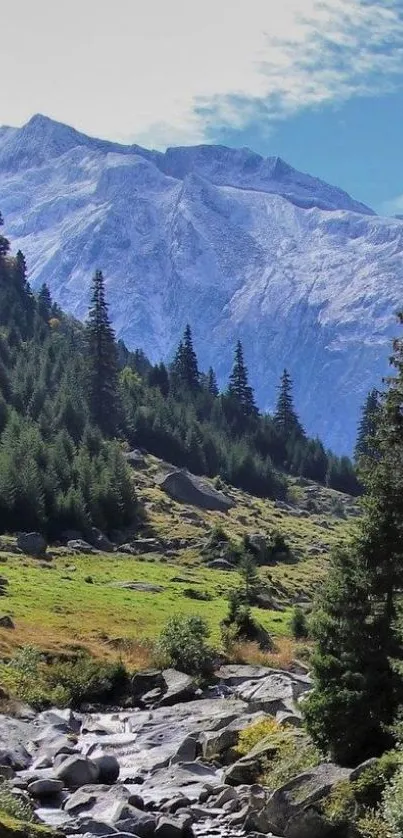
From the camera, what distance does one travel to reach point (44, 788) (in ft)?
90.1

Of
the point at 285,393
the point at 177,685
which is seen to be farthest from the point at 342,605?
the point at 285,393

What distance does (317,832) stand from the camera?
24031 mm

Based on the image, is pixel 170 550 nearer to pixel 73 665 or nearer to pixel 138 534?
pixel 138 534

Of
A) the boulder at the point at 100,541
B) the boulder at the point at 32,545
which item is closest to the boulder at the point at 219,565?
the boulder at the point at 100,541

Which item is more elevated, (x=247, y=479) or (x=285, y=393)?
(x=285, y=393)

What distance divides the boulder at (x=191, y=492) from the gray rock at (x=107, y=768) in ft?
323

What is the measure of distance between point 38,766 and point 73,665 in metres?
14.9

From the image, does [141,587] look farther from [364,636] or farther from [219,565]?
[364,636]

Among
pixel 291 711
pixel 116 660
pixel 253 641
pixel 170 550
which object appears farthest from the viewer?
pixel 170 550

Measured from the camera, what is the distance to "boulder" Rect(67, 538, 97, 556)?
94.8m

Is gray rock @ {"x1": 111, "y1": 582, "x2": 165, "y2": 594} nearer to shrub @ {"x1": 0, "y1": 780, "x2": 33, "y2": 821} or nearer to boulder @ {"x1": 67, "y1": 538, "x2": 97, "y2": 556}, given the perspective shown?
boulder @ {"x1": 67, "y1": 538, "x2": 97, "y2": 556}

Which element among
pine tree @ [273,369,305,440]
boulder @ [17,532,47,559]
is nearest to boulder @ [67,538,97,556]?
boulder @ [17,532,47,559]

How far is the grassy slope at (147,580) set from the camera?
5278cm

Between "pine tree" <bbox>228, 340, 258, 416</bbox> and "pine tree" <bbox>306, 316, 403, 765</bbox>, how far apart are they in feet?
531
